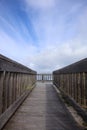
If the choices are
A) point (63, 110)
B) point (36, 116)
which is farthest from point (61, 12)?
point (36, 116)

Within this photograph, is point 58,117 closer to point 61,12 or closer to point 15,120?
point 15,120

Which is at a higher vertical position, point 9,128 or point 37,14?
point 37,14

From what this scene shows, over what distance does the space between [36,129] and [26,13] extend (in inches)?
237

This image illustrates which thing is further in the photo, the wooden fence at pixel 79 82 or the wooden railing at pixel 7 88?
the wooden fence at pixel 79 82

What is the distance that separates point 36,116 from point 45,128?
0.93 m

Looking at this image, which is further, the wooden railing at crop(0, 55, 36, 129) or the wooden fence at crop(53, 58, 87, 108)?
the wooden fence at crop(53, 58, 87, 108)

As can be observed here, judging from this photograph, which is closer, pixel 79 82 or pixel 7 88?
pixel 7 88

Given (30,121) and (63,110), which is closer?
(30,121)

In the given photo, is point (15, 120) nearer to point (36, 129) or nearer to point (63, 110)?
point (36, 129)

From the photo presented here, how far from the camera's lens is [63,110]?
5230 mm

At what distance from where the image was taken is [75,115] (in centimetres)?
449

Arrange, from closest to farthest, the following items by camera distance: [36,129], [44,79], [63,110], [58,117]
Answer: [36,129] → [58,117] → [63,110] → [44,79]

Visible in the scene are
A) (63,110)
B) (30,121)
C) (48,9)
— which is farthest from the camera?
(48,9)

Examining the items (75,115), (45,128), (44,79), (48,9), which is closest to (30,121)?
(45,128)
